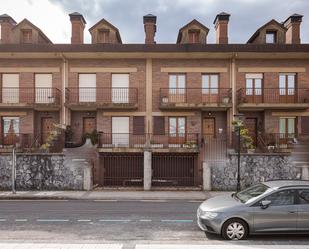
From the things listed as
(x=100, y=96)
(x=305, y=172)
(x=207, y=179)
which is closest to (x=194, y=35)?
(x=100, y=96)

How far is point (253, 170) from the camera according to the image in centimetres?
1859

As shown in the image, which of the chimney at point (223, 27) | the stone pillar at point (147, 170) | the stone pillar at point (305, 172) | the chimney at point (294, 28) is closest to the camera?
the stone pillar at point (305, 172)

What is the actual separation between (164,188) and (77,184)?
5.06 metres

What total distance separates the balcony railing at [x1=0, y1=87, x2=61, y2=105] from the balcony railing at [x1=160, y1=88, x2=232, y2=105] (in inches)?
297

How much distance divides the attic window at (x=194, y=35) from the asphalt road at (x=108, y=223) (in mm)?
13009

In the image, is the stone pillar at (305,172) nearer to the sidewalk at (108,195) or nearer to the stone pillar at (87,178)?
the sidewalk at (108,195)

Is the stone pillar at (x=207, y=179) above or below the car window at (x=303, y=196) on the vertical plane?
below

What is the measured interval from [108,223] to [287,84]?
56.3ft

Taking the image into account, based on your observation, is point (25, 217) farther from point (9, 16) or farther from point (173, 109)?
point (9, 16)

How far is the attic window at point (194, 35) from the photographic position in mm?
23281

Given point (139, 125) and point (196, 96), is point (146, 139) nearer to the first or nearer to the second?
point (139, 125)

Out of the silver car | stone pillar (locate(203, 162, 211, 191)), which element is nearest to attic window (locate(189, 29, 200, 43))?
stone pillar (locate(203, 162, 211, 191))

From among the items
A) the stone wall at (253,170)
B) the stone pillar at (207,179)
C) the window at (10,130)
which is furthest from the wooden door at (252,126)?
the window at (10,130)

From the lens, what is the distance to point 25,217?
A: 36.4ft
